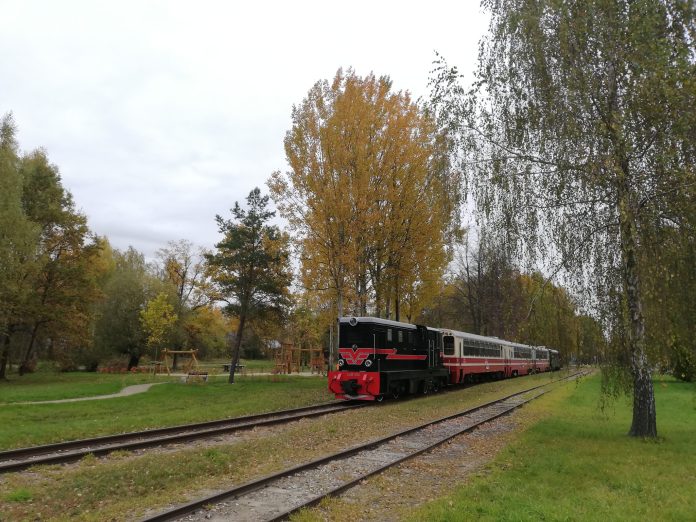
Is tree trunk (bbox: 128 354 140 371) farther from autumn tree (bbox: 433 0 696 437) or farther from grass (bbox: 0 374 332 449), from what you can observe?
autumn tree (bbox: 433 0 696 437)

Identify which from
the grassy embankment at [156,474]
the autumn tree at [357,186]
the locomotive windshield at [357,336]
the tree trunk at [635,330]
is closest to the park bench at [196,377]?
the autumn tree at [357,186]

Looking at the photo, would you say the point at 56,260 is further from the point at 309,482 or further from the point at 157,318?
the point at 309,482

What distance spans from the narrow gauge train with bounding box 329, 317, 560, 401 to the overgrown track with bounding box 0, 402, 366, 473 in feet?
9.27

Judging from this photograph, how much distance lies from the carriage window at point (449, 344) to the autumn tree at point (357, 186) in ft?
12.7

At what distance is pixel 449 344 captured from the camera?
24.8 metres

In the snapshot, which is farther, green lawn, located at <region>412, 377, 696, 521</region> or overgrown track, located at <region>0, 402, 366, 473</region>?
overgrown track, located at <region>0, 402, 366, 473</region>

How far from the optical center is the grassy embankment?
6.40 m

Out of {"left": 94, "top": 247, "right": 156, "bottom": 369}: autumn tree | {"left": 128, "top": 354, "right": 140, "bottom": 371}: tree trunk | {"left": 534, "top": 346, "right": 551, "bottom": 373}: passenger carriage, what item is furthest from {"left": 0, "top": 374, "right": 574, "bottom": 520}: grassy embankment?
{"left": 534, "top": 346, "right": 551, "bottom": 373}: passenger carriage

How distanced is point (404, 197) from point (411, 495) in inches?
640

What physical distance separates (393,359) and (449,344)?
7.04 metres

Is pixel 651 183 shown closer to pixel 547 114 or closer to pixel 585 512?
pixel 547 114

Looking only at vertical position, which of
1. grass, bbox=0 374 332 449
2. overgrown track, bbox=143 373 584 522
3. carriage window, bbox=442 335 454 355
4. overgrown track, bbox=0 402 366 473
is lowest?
grass, bbox=0 374 332 449

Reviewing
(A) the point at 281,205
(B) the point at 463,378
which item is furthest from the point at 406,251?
(B) the point at 463,378

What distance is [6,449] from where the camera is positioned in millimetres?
Answer: 9781
